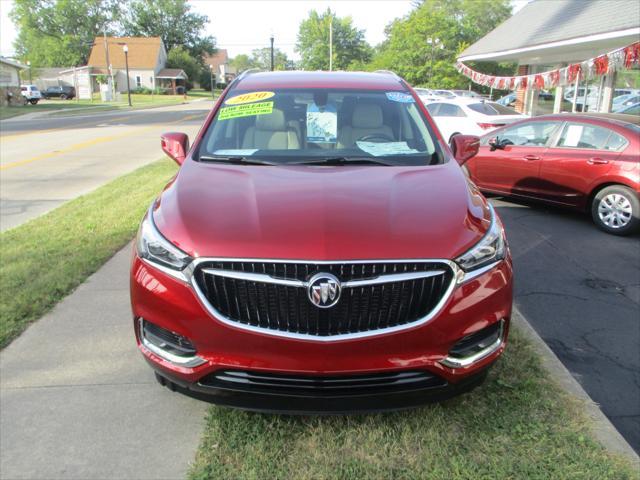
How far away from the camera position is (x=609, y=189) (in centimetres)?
711

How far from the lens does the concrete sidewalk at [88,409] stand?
8.84 ft

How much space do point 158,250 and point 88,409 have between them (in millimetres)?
1112

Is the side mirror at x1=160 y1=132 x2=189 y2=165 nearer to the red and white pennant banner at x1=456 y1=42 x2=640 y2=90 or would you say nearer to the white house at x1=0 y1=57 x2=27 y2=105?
the red and white pennant banner at x1=456 y1=42 x2=640 y2=90

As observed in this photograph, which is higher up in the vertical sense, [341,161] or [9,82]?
[9,82]

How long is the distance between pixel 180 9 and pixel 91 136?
269ft

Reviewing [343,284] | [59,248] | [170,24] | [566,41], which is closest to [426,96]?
[566,41]

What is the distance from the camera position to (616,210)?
7023mm

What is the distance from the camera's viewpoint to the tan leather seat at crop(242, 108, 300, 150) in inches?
151

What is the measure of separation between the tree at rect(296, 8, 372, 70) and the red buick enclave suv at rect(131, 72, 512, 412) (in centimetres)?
6711

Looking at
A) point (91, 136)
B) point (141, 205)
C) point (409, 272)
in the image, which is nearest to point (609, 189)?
point (409, 272)

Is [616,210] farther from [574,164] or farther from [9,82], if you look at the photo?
[9,82]

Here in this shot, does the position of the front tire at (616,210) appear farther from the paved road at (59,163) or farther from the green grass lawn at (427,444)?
the paved road at (59,163)

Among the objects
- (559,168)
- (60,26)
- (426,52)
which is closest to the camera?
(559,168)

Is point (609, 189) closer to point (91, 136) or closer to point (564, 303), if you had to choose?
point (564, 303)
